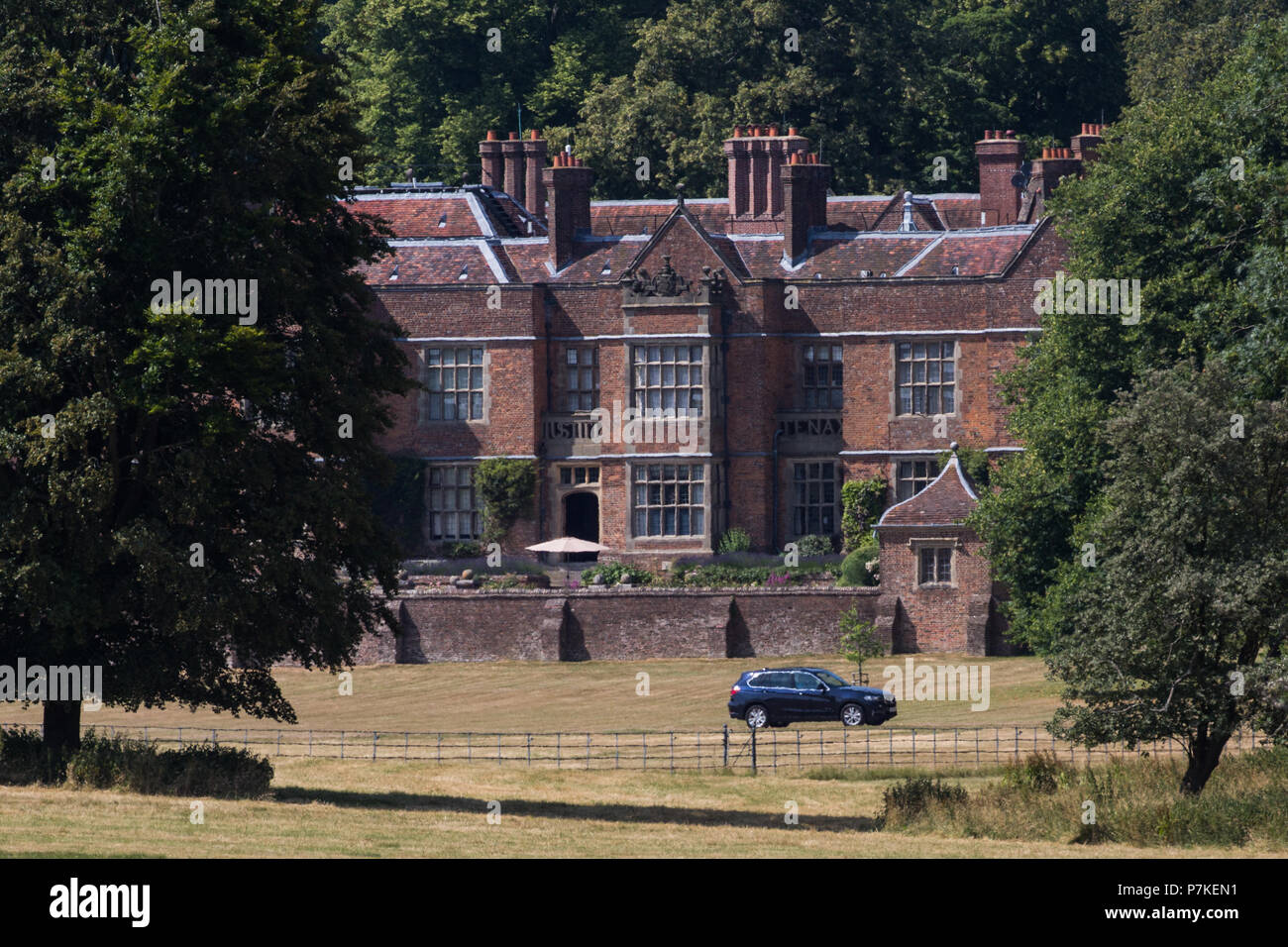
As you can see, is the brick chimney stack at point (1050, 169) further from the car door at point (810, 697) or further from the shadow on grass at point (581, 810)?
the shadow on grass at point (581, 810)

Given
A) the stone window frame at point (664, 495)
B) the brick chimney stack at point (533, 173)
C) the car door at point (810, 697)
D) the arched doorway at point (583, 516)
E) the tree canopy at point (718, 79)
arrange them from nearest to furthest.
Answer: the car door at point (810, 697) → the stone window frame at point (664, 495) → the arched doorway at point (583, 516) → the brick chimney stack at point (533, 173) → the tree canopy at point (718, 79)

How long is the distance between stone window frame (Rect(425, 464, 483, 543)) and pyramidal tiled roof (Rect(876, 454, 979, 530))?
1140 cm

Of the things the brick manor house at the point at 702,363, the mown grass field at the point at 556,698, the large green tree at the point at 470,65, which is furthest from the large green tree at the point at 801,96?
the mown grass field at the point at 556,698

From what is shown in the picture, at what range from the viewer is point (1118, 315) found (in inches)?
1816

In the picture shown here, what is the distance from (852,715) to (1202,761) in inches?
539

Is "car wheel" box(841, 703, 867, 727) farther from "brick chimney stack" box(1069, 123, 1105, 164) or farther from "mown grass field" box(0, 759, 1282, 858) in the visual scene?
"brick chimney stack" box(1069, 123, 1105, 164)

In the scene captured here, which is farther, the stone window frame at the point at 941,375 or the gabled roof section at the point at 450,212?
the gabled roof section at the point at 450,212

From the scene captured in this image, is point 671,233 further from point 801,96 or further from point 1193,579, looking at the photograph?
point 1193,579

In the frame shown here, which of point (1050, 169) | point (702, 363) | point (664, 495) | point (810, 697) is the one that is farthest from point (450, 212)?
point (810, 697)

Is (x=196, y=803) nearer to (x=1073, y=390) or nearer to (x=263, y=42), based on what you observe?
(x=263, y=42)

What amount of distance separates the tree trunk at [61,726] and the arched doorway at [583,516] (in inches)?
1196

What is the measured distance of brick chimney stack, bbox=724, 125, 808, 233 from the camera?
67.2 m

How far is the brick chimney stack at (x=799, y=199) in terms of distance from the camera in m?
62.7

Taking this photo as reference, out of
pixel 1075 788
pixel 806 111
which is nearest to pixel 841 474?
pixel 806 111
